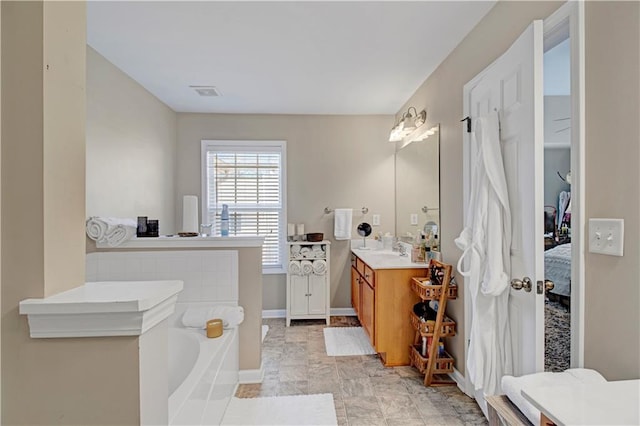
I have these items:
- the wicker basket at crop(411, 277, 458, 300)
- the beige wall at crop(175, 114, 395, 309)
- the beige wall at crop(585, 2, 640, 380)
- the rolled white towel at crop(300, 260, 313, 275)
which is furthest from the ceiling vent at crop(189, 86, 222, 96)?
the beige wall at crop(585, 2, 640, 380)

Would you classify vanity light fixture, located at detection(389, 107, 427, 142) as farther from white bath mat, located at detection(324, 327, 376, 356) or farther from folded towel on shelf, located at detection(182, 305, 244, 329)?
folded towel on shelf, located at detection(182, 305, 244, 329)

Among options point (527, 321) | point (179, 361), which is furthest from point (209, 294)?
point (527, 321)

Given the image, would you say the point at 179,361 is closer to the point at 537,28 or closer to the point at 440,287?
the point at 440,287

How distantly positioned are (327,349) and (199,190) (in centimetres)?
235

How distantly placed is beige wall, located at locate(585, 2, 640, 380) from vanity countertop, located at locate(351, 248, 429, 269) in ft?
4.88

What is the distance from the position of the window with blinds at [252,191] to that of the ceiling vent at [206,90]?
0.79 meters

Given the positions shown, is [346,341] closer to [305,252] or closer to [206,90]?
[305,252]

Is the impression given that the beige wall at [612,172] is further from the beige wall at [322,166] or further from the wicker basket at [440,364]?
the beige wall at [322,166]

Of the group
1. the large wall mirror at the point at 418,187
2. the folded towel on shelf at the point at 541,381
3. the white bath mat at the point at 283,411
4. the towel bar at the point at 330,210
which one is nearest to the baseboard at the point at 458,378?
the white bath mat at the point at 283,411

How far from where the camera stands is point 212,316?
7.47 feet

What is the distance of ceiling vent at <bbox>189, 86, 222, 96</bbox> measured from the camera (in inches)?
123

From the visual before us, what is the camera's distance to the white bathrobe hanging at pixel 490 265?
63.0 inches

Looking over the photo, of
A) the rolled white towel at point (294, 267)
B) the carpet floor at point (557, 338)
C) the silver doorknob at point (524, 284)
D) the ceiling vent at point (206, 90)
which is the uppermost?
the ceiling vent at point (206, 90)

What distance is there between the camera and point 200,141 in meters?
3.96
